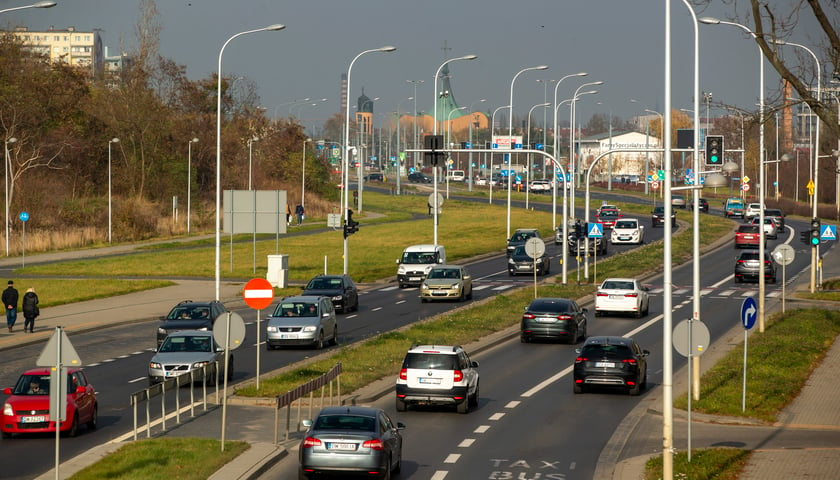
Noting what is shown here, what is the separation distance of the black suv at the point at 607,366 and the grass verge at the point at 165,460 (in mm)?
10135

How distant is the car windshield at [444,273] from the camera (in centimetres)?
5028

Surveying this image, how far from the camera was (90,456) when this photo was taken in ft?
62.0

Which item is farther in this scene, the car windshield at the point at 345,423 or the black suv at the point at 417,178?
the black suv at the point at 417,178

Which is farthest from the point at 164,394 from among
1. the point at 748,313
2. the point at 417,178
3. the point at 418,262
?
the point at 417,178

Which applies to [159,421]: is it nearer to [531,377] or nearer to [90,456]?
[90,456]

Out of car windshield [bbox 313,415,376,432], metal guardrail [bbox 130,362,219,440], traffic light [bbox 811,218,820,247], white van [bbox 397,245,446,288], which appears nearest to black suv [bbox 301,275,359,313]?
white van [bbox 397,245,446,288]

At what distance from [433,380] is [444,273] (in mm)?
26071

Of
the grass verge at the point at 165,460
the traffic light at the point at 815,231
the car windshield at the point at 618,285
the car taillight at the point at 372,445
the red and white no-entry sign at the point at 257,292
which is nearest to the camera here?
the car taillight at the point at 372,445

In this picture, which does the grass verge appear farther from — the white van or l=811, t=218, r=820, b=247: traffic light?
the white van

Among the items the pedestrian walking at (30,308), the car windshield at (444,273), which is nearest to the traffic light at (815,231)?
the car windshield at (444,273)

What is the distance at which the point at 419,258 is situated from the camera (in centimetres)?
5675

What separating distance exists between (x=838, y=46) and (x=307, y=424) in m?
14.7

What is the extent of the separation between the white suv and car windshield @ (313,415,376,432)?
7.00 meters

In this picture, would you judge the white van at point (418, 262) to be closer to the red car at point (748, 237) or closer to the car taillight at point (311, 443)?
the red car at point (748, 237)
